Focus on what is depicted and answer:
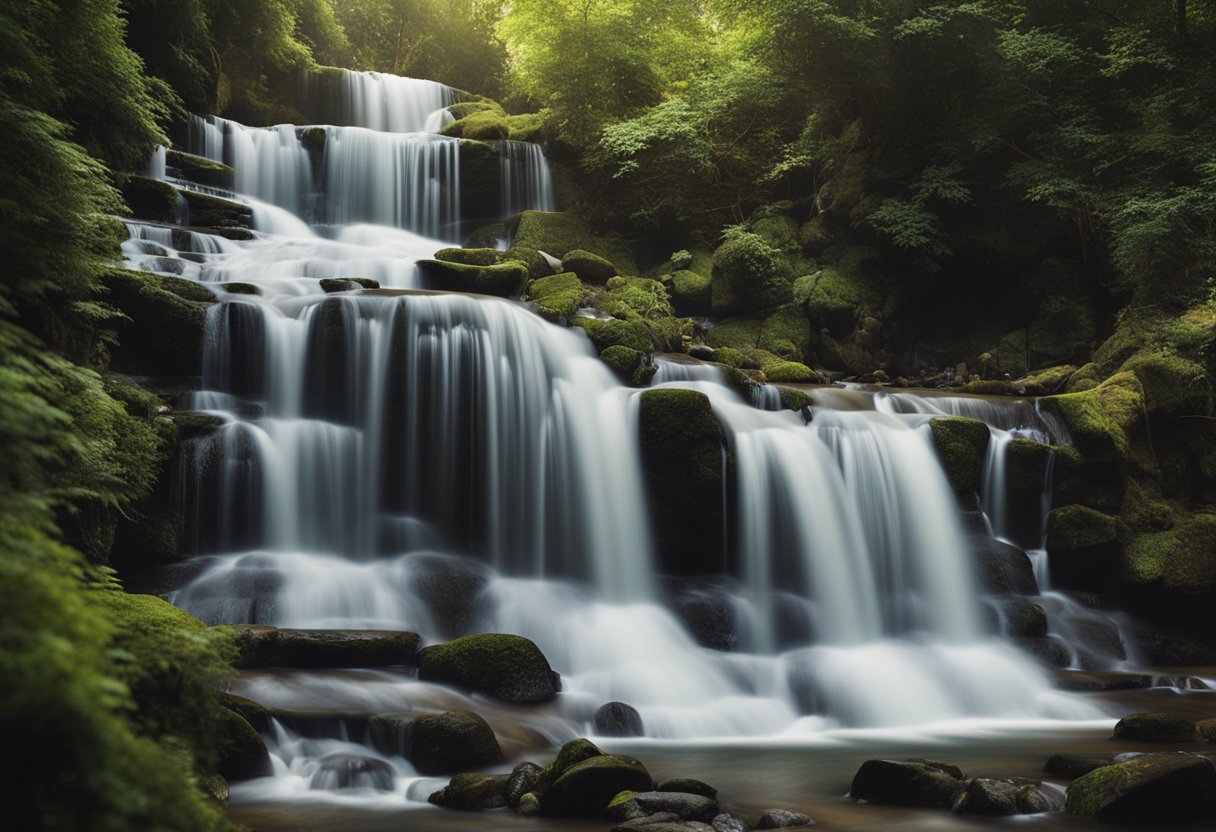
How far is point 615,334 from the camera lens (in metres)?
13.7

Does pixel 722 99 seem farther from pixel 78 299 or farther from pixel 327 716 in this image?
pixel 327 716

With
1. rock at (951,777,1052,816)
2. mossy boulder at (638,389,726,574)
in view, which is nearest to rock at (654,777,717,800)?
rock at (951,777,1052,816)

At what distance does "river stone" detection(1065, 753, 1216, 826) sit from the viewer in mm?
5277

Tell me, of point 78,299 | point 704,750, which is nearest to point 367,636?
point 704,750

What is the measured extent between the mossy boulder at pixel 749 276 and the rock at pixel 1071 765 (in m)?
13.5

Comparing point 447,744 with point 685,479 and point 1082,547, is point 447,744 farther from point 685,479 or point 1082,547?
point 1082,547

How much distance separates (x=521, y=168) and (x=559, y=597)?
15.2m

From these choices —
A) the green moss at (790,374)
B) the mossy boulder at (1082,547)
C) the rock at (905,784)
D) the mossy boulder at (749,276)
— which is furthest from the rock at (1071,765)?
the mossy boulder at (749,276)

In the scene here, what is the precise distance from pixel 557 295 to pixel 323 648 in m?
9.87

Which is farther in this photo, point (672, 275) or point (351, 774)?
point (672, 275)

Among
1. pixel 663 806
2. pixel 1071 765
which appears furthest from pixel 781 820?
pixel 1071 765

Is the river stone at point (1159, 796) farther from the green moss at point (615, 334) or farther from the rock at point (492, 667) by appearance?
the green moss at point (615, 334)

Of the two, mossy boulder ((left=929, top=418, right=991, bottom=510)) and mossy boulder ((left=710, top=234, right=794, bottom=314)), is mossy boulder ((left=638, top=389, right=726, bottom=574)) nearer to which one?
mossy boulder ((left=929, top=418, right=991, bottom=510))

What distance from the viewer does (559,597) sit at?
34.4ft
